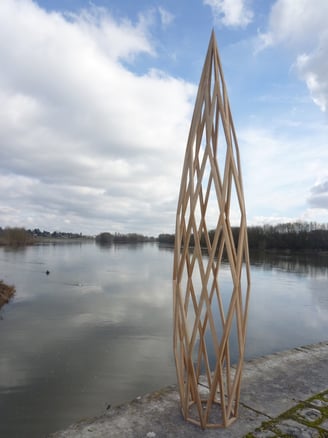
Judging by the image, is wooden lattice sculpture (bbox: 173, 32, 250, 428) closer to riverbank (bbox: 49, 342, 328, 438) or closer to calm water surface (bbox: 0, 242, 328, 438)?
riverbank (bbox: 49, 342, 328, 438)

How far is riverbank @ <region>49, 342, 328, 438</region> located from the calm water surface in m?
2.35

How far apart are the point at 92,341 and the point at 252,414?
6158mm

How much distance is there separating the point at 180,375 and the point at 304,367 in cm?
213

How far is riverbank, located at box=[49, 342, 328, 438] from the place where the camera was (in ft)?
7.68

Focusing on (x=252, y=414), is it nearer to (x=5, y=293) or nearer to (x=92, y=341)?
(x=92, y=341)

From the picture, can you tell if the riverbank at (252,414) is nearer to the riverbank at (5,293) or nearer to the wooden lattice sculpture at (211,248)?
the wooden lattice sculpture at (211,248)

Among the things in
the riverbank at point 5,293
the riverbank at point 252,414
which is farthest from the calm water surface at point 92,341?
the riverbank at point 252,414

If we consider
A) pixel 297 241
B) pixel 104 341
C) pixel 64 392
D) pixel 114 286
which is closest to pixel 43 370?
pixel 64 392

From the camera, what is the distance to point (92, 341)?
8016 millimetres

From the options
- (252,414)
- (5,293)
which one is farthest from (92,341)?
(5,293)

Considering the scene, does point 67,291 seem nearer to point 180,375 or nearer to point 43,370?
point 43,370

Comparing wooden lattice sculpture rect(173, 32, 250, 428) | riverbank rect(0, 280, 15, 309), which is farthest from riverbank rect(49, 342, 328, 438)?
riverbank rect(0, 280, 15, 309)

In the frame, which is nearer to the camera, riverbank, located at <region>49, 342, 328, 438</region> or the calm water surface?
riverbank, located at <region>49, 342, 328, 438</region>

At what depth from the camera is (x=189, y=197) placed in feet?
8.30
